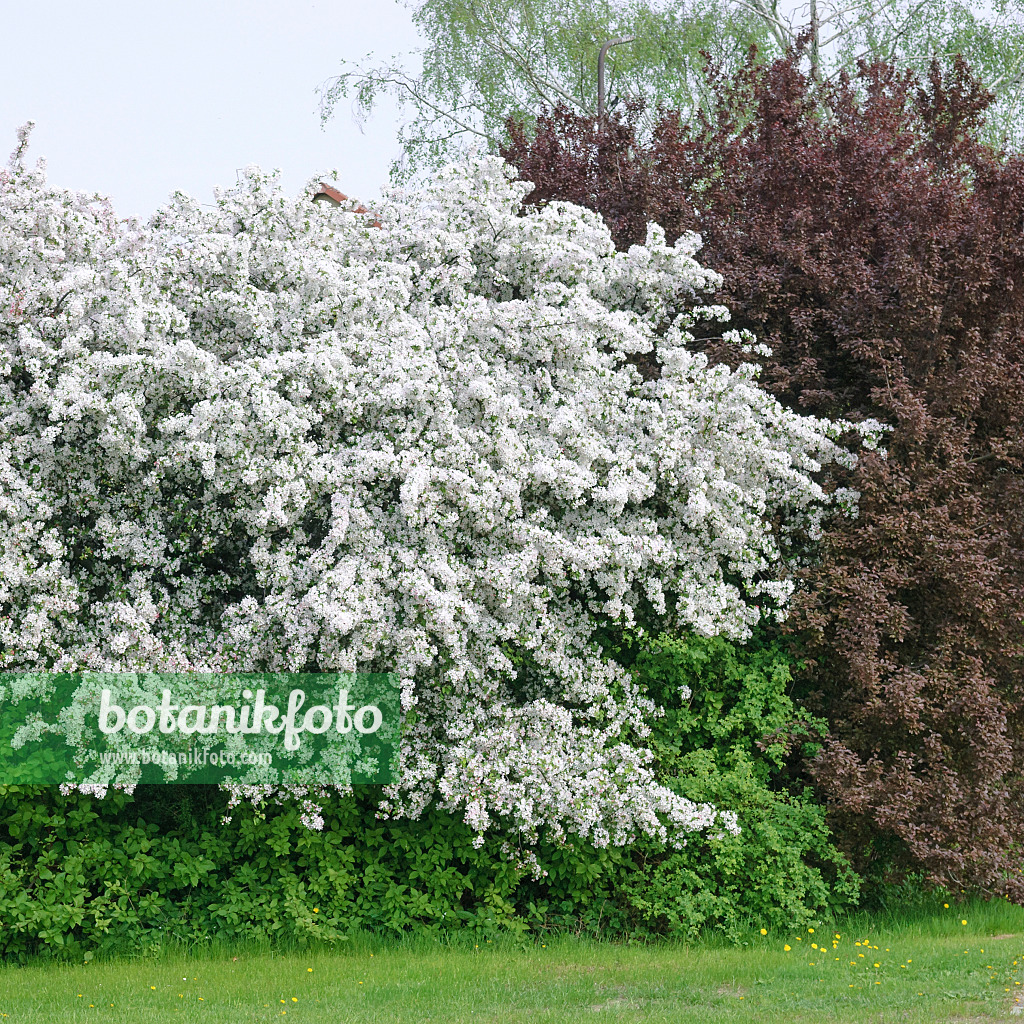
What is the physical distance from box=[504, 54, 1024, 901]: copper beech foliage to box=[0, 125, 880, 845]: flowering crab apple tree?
568mm

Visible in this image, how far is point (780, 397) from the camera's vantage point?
923cm

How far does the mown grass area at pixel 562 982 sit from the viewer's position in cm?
604

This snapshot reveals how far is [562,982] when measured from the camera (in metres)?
6.68

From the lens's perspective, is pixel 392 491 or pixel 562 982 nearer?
pixel 562 982

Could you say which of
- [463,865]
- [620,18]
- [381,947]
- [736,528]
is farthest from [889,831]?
[620,18]

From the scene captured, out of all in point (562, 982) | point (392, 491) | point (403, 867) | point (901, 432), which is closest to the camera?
point (562, 982)

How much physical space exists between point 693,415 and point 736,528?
0.86m

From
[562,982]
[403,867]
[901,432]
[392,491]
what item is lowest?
[562,982]

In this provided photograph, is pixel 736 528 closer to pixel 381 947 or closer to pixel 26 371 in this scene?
pixel 381 947

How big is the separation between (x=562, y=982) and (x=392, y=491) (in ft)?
10.2

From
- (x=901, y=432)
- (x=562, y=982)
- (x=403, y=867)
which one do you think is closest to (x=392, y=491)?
(x=403, y=867)

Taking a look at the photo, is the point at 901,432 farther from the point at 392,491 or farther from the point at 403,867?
the point at 403,867

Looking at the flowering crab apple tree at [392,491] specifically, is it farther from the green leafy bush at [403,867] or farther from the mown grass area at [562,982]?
the mown grass area at [562,982]

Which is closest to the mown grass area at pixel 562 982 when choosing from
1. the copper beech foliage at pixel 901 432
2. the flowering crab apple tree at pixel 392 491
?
the flowering crab apple tree at pixel 392 491
